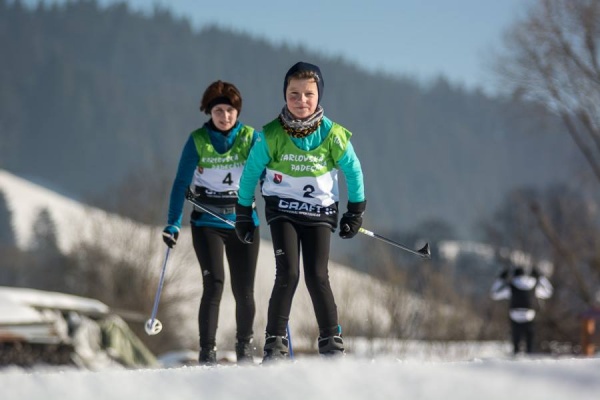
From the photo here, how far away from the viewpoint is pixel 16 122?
185 metres

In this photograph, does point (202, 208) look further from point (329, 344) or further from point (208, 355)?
point (329, 344)

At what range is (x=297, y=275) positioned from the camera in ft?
19.0

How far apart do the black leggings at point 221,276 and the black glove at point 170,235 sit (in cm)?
18

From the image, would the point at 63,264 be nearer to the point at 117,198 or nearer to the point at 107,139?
the point at 117,198

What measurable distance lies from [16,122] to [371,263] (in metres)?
155

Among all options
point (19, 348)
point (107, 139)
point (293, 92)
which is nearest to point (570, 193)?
point (19, 348)

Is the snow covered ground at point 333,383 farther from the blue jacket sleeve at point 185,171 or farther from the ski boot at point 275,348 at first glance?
the blue jacket sleeve at point 185,171

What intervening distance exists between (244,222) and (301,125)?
786 millimetres

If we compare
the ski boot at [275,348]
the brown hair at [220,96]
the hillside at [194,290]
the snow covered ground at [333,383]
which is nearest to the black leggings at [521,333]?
the hillside at [194,290]

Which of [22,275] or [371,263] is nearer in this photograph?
[371,263]

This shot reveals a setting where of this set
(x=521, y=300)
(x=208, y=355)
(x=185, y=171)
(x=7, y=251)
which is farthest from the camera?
(x=7, y=251)

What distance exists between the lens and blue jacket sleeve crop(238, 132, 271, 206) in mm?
5852

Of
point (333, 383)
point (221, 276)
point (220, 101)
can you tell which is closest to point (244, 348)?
point (221, 276)

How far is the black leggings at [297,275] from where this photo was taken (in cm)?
571
